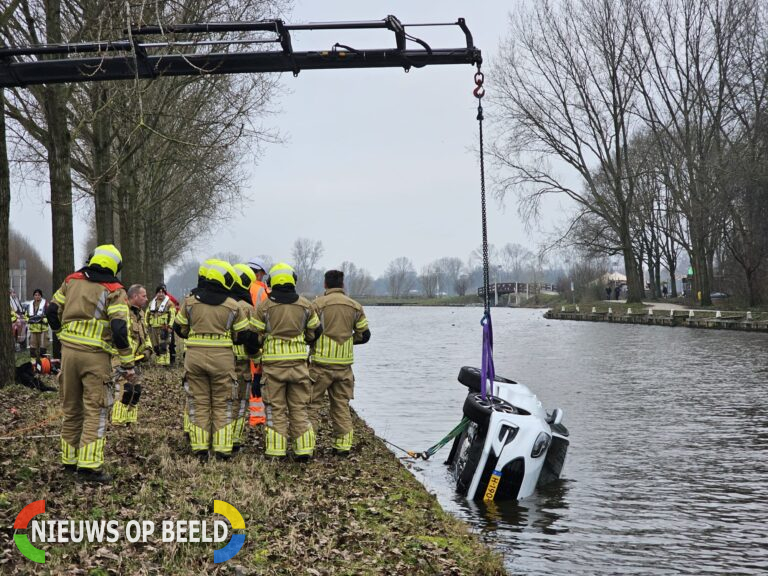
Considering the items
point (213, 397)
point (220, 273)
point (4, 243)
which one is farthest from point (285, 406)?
point (4, 243)

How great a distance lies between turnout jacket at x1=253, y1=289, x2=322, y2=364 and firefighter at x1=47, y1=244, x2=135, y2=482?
1831mm

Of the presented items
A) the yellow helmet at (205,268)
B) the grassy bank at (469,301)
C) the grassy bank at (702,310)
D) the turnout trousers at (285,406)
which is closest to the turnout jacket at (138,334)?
the yellow helmet at (205,268)

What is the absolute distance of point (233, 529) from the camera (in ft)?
23.1

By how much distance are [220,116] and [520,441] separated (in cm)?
2009

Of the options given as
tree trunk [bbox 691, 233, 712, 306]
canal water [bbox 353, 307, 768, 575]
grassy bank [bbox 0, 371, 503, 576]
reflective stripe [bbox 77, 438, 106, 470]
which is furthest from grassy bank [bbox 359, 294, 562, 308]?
reflective stripe [bbox 77, 438, 106, 470]

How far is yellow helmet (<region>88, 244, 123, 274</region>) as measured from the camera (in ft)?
28.3

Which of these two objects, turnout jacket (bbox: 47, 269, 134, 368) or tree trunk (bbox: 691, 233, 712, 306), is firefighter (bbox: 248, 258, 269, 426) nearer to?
turnout jacket (bbox: 47, 269, 134, 368)

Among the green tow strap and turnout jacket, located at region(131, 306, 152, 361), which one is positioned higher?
turnout jacket, located at region(131, 306, 152, 361)

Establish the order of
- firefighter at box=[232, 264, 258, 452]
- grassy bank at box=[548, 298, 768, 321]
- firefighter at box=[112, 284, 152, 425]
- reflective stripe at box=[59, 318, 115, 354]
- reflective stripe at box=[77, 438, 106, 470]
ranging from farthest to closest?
grassy bank at box=[548, 298, 768, 321]
firefighter at box=[112, 284, 152, 425]
firefighter at box=[232, 264, 258, 452]
reflective stripe at box=[59, 318, 115, 354]
reflective stripe at box=[77, 438, 106, 470]

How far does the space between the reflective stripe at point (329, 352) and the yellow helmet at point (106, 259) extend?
2.73 meters

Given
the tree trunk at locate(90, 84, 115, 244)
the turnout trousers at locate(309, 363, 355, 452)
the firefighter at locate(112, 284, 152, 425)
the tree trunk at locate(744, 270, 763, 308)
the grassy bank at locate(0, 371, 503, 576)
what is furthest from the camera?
the tree trunk at locate(744, 270, 763, 308)

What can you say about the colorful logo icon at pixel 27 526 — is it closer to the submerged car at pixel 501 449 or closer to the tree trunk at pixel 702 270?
the submerged car at pixel 501 449

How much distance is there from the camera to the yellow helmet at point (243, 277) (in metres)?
10.2

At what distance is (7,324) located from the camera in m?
14.0
